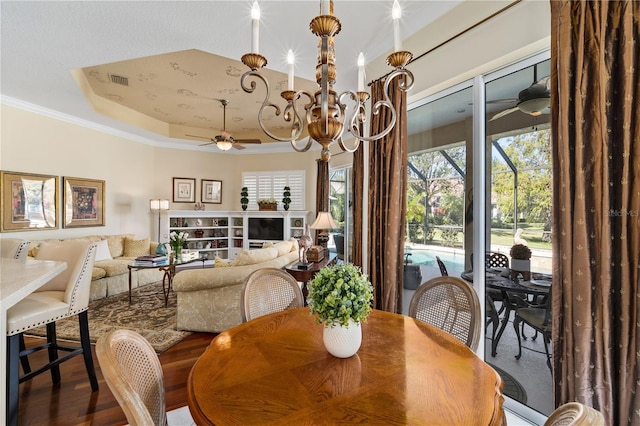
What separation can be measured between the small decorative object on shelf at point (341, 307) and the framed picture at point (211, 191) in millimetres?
6673

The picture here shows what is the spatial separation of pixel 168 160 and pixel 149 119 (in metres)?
1.00

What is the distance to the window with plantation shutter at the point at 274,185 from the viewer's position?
7012mm

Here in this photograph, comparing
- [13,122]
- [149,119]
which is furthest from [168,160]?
[13,122]

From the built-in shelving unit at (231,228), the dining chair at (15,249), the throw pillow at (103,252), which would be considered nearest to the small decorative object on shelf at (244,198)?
the built-in shelving unit at (231,228)

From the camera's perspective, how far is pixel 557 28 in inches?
56.8

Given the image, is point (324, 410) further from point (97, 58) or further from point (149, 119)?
point (149, 119)

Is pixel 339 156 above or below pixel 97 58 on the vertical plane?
below

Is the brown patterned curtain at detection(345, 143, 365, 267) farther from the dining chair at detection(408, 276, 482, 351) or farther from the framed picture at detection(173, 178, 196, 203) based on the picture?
the framed picture at detection(173, 178, 196, 203)

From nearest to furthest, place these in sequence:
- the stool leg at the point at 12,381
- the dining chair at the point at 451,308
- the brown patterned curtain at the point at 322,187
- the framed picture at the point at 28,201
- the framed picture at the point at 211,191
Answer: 1. the dining chair at the point at 451,308
2. the stool leg at the point at 12,381
3. the framed picture at the point at 28,201
4. the brown patterned curtain at the point at 322,187
5. the framed picture at the point at 211,191

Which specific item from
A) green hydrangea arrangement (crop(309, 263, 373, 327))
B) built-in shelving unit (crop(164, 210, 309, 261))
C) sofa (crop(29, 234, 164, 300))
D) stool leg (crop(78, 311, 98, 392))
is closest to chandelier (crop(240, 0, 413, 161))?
green hydrangea arrangement (crop(309, 263, 373, 327))

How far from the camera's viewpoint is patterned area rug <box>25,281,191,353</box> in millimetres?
3090

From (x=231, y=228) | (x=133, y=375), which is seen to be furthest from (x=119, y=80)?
(x=133, y=375)

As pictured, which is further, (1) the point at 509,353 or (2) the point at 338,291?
(1) the point at 509,353

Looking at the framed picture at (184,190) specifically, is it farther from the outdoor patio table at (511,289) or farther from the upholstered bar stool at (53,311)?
the outdoor patio table at (511,289)
